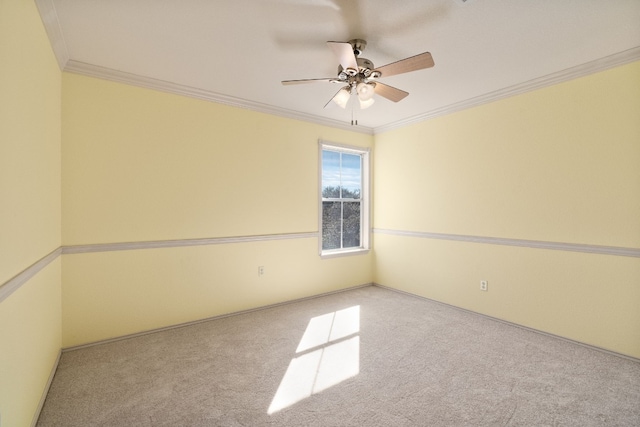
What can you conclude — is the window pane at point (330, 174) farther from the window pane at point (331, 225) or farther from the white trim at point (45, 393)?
the white trim at point (45, 393)

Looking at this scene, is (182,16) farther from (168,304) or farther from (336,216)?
(336,216)

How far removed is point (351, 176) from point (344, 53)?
115 inches

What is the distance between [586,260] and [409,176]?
2280 mm

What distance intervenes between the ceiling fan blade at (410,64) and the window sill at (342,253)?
281cm

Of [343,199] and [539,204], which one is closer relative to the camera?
[539,204]

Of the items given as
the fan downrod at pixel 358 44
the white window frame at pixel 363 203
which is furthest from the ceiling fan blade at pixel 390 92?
the white window frame at pixel 363 203

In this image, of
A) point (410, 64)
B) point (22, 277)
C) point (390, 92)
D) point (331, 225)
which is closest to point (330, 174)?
point (331, 225)

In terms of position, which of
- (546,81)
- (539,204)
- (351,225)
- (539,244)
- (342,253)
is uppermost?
(546,81)

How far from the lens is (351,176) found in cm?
496

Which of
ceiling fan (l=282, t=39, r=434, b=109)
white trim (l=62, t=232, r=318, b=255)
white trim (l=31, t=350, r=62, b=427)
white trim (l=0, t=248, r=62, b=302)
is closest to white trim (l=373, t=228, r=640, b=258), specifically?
white trim (l=62, t=232, r=318, b=255)

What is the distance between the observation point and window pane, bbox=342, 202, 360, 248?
490cm

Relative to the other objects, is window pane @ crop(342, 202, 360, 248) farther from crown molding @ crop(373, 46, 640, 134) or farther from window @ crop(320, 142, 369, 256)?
crown molding @ crop(373, 46, 640, 134)

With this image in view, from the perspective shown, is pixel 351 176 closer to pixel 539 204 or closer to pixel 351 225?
pixel 351 225

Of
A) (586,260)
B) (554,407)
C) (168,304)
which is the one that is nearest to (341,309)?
(168,304)
